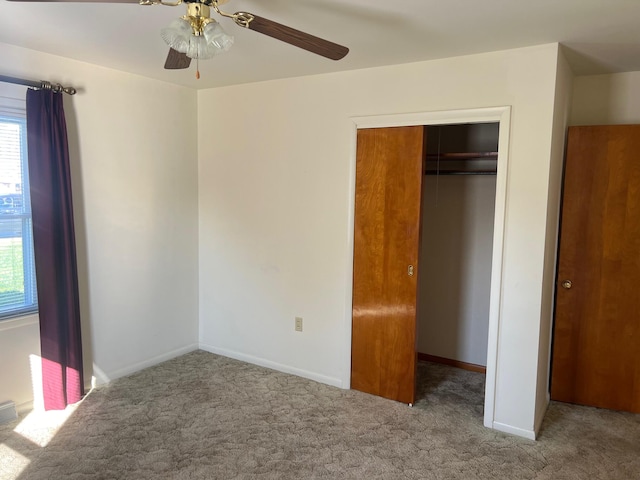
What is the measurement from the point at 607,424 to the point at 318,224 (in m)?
2.37

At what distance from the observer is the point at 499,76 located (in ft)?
9.04

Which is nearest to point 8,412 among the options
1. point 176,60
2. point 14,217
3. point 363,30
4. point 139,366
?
point 139,366

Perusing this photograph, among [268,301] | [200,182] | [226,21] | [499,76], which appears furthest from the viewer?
[200,182]

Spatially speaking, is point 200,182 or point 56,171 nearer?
point 56,171

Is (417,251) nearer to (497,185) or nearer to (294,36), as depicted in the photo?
(497,185)

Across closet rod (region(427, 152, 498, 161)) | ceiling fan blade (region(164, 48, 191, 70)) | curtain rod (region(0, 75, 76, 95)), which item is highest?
curtain rod (region(0, 75, 76, 95))

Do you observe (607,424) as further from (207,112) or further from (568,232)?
(207,112)

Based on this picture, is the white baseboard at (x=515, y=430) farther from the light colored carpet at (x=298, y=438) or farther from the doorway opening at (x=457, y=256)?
the doorway opening at (x=457, y=256)

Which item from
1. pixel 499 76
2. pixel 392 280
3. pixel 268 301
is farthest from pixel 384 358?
pixel 499 76

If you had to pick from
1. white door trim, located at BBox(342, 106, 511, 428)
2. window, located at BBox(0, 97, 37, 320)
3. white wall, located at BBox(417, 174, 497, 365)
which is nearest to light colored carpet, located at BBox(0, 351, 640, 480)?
white door trim, located at BBox(342, 106, 511, 428)

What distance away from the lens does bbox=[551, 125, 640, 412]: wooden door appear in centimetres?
305

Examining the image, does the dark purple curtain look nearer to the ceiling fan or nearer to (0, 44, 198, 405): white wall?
(0, 44, 198, 405): white wall

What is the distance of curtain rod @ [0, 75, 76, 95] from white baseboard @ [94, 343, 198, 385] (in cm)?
198

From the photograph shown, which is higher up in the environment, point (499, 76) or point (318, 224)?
point (499, 76)
